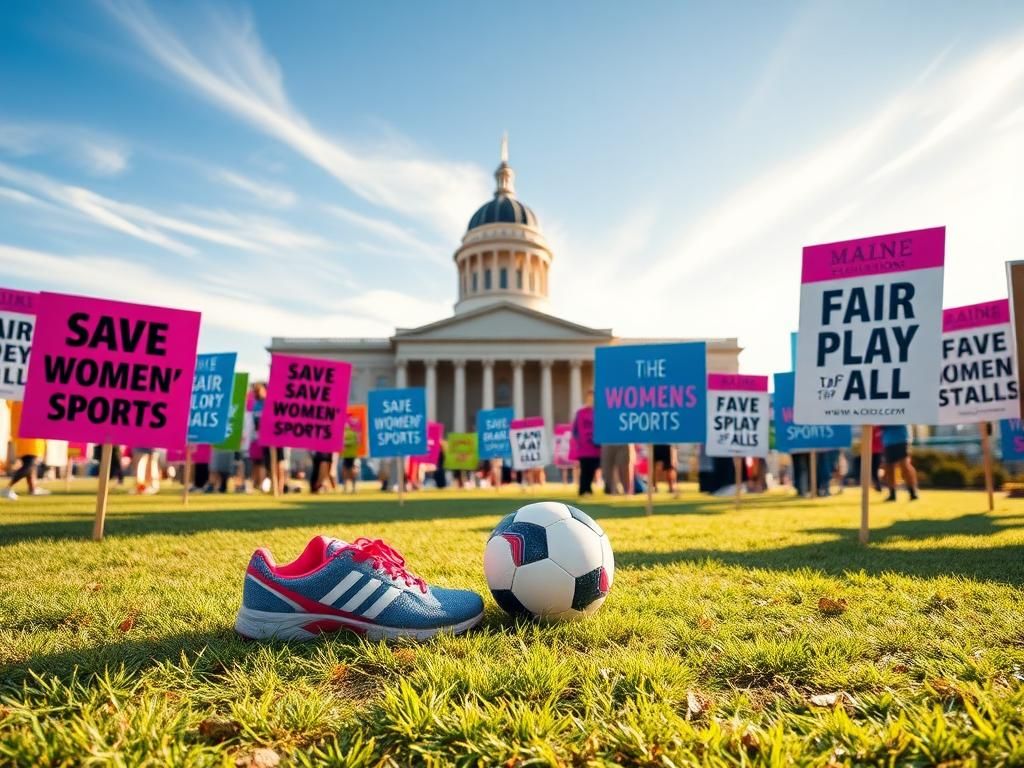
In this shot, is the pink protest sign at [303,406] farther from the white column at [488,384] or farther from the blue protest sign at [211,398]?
the white column at [488,384]

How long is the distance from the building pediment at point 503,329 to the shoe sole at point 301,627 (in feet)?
176

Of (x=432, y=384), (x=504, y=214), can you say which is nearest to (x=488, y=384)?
(x=432, y=384)

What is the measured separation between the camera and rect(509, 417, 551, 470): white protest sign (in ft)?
56.0

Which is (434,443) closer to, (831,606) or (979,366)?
(979,366)

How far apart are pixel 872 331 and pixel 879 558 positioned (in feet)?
6.73

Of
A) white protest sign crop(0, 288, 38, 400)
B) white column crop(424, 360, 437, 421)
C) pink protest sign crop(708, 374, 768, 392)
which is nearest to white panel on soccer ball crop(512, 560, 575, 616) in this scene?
white protest sign crop(0, 288, 38, 400)

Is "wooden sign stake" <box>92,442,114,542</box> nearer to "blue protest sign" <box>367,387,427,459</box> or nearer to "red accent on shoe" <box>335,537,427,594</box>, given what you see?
"red accent on shoe" <box>335,537,427,594</box>

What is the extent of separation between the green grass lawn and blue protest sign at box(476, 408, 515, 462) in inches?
605

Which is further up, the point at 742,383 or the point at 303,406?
the point at 742,383

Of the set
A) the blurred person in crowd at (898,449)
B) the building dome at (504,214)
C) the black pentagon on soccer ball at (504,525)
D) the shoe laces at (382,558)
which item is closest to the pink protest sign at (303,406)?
the black pentagon on soccer ball at (504,525)

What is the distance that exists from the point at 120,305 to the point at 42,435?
4.41ft

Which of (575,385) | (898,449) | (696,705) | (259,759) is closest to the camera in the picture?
(259,759)

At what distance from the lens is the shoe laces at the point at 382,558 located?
251 centimetres

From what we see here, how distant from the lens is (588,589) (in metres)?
2.75
